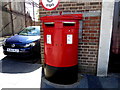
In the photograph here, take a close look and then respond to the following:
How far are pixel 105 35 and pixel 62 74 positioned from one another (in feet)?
4.81

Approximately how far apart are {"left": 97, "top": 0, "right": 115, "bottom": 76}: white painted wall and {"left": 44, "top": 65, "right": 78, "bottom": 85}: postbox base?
83cm

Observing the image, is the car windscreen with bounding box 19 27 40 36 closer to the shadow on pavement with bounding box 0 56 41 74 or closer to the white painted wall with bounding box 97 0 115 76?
the shadow on pavement with bounding box 0 56 41 74

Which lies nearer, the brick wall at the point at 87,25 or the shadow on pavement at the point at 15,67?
the brick wall at the point at 87,25

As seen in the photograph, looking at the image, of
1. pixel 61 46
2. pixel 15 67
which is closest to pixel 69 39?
pixel 61 46

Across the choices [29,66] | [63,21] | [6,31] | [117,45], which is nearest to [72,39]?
[63,21]

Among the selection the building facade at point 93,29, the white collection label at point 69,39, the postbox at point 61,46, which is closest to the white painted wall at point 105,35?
the building facade at point 93,29

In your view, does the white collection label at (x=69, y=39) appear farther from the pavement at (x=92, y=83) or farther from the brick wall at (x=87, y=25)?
the pavement at (x=92, y=83)

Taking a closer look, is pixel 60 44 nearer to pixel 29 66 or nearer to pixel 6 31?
pixel 29 66

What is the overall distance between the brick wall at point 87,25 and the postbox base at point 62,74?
61 cm

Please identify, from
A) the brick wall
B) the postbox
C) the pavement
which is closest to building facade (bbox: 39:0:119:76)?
the brick wall

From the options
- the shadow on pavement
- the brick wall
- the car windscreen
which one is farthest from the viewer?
the car windscreen

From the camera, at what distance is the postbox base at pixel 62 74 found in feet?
8.25

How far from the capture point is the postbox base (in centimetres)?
251

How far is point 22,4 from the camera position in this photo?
18328 millimetres
